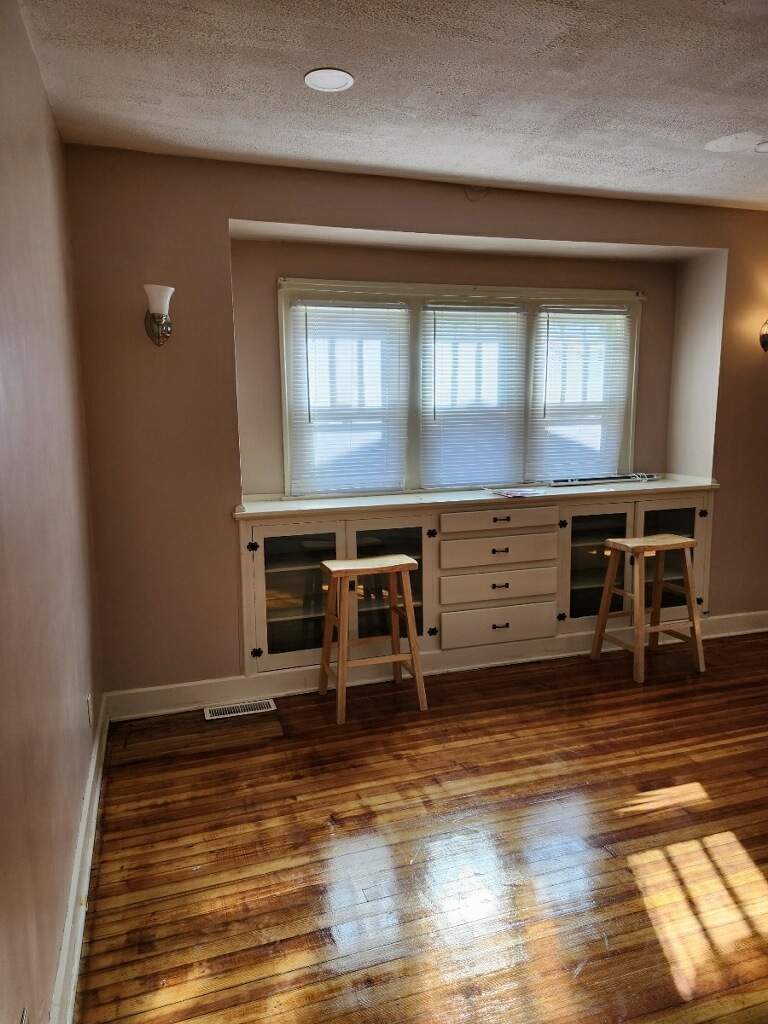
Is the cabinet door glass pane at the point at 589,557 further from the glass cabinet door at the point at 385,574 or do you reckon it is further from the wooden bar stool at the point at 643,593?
the glass cabinet door at the point at 385,574

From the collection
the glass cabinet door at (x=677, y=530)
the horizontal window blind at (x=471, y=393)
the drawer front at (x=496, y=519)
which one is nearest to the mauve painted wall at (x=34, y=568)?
the drawer front at (x=496, y=519)

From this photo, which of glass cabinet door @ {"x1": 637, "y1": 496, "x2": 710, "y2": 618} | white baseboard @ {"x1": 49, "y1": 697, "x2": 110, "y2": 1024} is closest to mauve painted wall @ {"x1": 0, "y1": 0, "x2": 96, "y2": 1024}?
white baseboard @ {"x1": 49, "y1": 697, "x2": 110, "y2": 1024}

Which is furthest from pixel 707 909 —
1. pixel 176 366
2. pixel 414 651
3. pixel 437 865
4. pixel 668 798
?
pixel 176 366

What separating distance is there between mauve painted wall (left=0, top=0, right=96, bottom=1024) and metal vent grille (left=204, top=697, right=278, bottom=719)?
84 cm

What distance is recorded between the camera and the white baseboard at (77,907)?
5.00 feet

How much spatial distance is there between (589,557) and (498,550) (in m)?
0.65

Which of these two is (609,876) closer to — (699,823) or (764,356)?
(699,823)

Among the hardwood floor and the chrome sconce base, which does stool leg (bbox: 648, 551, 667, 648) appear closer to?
the hardwood floor

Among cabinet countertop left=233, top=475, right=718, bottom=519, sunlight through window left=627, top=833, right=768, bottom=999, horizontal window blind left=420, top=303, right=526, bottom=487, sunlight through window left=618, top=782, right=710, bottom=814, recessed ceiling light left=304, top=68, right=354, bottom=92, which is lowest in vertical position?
sunlight through window left=618, top=782, right=710, bottom=814

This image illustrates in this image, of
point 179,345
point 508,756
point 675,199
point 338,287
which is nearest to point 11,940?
point 508,756

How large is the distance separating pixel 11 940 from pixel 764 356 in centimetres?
446

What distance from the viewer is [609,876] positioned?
2061 mm

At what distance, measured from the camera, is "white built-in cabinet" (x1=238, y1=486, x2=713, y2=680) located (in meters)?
3.35

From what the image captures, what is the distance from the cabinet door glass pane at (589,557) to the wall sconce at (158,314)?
2.41m
